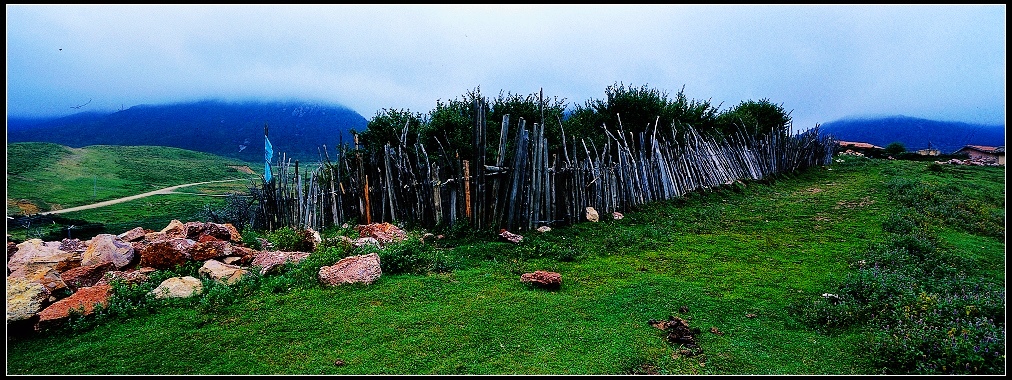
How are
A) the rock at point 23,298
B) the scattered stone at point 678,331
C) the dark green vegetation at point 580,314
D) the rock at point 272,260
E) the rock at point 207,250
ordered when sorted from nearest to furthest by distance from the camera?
the dark green vegetation at point 580,314, the scattered stone at point 678,331, the rock at point 23,298, the rock at point 272,260, the rock at point 207,250

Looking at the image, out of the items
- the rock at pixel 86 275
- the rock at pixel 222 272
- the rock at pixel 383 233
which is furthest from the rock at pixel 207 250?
the rock at pixel 383 233

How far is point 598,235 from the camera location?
8047 millimetres

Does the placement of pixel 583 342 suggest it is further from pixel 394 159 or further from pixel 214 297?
pixel 394 159

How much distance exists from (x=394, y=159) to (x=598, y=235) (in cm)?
408

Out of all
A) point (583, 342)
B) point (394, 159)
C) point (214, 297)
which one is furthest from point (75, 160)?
point (583, 342)

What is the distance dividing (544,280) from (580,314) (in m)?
0.80

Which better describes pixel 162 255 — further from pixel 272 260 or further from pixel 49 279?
pixel 272 260

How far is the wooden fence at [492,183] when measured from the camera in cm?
792

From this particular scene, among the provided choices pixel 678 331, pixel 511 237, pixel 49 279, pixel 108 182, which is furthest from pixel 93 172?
pixel 678 331

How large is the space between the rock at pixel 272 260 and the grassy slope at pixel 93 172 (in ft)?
97.2

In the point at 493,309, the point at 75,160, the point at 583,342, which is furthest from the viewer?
the point at 75,160

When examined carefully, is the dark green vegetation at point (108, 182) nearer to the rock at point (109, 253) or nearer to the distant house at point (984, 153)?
the rock at point (109, 253)

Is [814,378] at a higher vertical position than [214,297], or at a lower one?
lower

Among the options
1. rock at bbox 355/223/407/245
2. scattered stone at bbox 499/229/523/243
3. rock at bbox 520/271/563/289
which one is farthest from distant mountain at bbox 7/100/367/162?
rock at bbox 520/271/563/289
